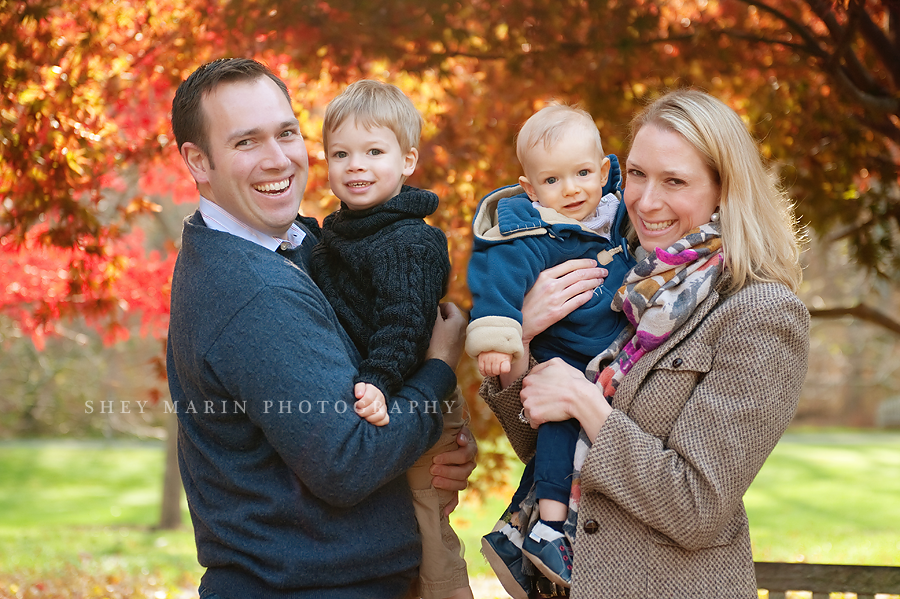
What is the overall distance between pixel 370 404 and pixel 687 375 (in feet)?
2.58

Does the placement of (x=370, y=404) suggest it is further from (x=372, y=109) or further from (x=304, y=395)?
(x=372, y=109)

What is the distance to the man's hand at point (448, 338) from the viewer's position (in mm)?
2244

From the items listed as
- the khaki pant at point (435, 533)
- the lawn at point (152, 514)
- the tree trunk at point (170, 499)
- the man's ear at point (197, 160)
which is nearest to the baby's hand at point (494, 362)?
the khaki pant at point (435, 533)

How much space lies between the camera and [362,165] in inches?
91.3

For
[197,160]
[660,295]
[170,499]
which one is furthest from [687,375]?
[170,499]

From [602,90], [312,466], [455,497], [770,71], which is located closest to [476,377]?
[602,90]

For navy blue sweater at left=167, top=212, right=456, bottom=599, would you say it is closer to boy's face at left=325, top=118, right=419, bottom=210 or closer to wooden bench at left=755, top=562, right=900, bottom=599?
boy's face at left=325, top=118, right=419, bottom=210

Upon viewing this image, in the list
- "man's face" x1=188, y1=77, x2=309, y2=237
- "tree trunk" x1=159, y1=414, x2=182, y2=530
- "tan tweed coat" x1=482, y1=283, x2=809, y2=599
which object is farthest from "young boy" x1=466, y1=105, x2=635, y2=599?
"tree trunk" x1=159, y1=414, x2=182, y2=530

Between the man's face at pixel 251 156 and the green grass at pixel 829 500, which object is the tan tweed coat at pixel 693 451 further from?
the green grass at pixel 829 500

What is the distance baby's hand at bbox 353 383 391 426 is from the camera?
1.91 meters

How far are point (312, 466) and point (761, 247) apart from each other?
1246 millimetres

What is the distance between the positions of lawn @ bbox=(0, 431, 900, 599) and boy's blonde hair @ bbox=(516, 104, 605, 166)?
3673 mm

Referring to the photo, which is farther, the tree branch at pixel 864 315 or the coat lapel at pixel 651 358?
the tree branch at pixel 864 315

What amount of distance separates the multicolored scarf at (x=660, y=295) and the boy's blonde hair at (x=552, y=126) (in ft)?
1.41
